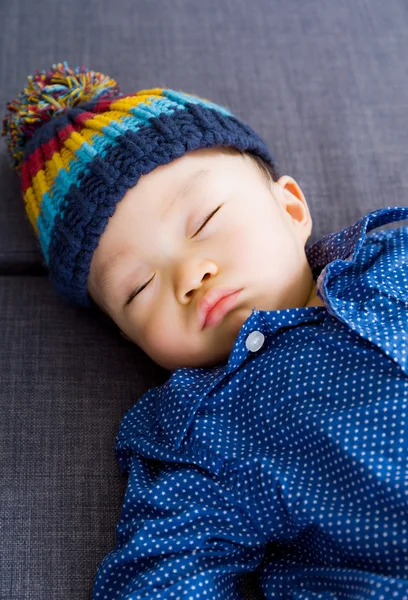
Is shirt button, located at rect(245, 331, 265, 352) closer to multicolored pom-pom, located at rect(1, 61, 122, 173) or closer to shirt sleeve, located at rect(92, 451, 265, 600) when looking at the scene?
shirt sleeve, located at rect(92, 451, 265, 600)

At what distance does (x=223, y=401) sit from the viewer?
1.09 metres

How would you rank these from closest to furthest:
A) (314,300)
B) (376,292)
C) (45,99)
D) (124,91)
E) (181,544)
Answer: (181,544) < (376,292) < (314,300) < (45,99) < (124,91)

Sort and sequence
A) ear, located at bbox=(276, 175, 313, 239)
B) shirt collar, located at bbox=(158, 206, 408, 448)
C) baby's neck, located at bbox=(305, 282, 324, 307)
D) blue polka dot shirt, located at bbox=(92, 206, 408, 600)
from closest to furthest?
blue polka dot shirt, located at bbox=(92, 206, 408, 600), shirt collar, located at bbox=(158, 206, 408, 448), baby's neck, located at bbox=(305, 282, 324, 307), ear, located at bbox=(276, 175, 313, 239)

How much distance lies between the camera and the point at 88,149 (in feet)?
3.82

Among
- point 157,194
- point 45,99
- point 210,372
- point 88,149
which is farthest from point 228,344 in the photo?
point 45,99

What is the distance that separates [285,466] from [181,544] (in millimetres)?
174

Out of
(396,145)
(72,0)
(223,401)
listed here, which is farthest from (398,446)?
(72,0)

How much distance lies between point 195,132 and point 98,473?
0.56 meters

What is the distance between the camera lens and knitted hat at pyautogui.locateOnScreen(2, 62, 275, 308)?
1.13 metres

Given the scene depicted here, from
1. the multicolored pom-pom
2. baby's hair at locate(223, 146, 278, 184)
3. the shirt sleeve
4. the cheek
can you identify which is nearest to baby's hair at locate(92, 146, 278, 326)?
baby's hair at locate(223, 146, 278, 184)

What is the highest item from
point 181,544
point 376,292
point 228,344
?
point 376,292

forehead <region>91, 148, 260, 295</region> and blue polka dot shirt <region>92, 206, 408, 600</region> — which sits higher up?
forehead <region>91, 148, 260, 295</region>

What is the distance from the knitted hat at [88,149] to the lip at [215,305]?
20 centimetres

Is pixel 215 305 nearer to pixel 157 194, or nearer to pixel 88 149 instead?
pixel 157 194
